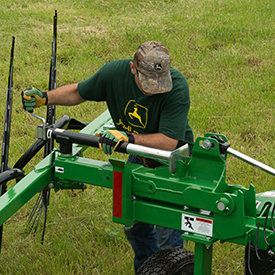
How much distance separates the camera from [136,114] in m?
3.53

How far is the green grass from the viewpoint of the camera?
13.3 feet

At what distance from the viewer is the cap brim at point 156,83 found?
3258 millimetres

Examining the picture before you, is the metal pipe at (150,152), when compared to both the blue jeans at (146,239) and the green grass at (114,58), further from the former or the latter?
the green grass at (114,58)

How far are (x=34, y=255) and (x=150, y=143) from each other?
1.51 metres

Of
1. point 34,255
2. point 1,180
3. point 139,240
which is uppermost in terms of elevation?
point 1,180

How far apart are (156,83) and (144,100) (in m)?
0.23

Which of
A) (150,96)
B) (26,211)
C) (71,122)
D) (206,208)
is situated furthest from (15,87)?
(206,208)

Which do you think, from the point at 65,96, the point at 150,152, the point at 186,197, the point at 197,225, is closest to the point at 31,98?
the point at 65,96

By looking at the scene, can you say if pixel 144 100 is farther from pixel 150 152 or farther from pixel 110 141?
pixel 150 152

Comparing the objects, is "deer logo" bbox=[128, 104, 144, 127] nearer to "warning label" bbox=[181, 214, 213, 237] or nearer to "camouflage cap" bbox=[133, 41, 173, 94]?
"camouflage cap" bbox=[133, 41, 173, 94]

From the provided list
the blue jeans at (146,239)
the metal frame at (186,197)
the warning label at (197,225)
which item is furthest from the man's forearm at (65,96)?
the warning label at (197,225)

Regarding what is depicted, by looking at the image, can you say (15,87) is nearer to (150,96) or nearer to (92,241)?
(92,241)

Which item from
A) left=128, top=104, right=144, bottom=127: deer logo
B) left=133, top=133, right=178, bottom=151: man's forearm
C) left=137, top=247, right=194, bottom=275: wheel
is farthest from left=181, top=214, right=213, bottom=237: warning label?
left=128, top=104, right=144, bottom=127: deer logo

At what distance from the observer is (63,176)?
3.02 m
